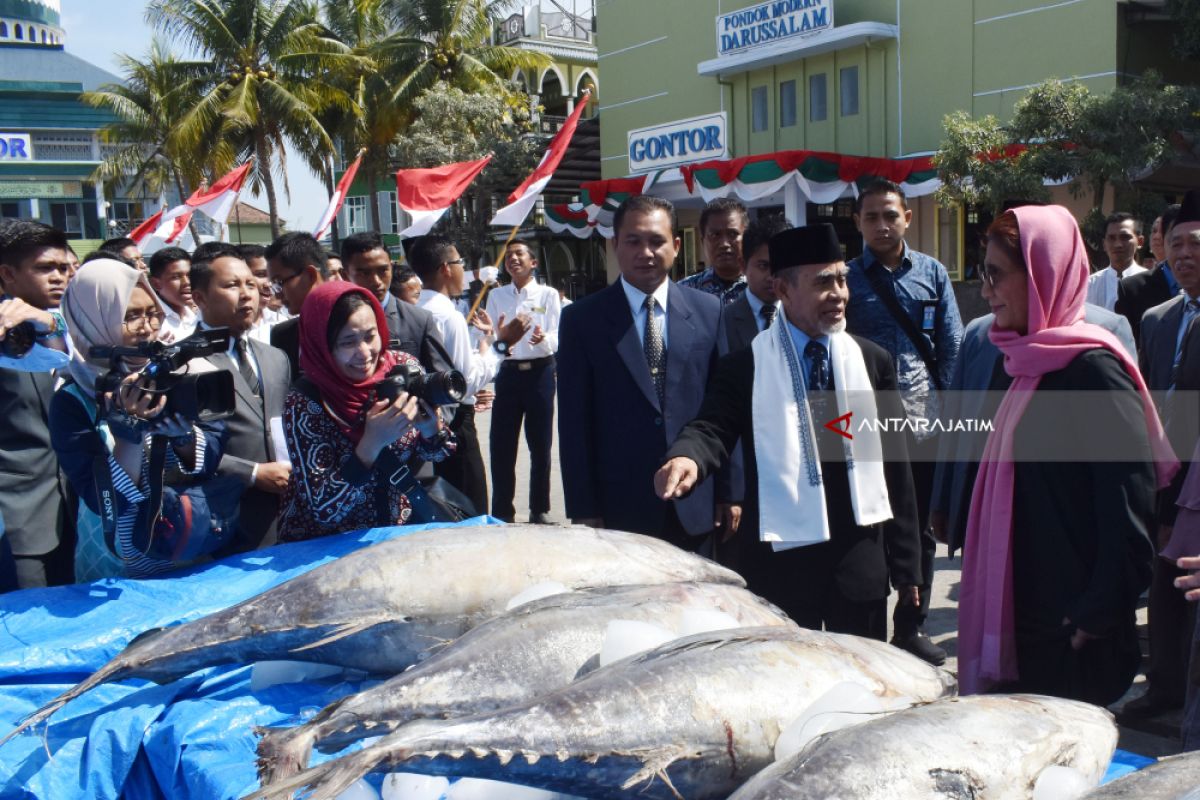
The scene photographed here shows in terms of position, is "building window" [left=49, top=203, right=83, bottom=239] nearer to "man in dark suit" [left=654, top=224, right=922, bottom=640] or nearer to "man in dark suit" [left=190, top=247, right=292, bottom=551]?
"man in dark suit" [left=190, top=247, right=292, bottom=551]

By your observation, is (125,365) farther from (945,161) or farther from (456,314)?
(945,161)

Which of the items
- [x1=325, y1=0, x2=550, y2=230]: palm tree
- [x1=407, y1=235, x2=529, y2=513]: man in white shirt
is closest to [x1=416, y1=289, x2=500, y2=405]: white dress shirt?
[x1=407, y1=235, x2=529, y2=513]: man in white shirt

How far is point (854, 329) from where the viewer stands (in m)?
4.23

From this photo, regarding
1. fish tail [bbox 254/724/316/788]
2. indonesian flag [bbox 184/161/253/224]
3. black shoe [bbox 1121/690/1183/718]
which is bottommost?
black shoe [bbox 1121/690/1183/718]

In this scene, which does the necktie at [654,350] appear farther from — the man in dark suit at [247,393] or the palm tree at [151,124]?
the palm tree at [151,124]

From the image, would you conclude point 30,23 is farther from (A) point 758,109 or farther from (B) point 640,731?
(B) point 640,731

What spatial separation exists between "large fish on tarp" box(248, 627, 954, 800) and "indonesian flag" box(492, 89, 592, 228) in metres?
6.07

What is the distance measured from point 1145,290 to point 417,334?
4339mm

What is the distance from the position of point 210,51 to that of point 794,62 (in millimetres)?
14947

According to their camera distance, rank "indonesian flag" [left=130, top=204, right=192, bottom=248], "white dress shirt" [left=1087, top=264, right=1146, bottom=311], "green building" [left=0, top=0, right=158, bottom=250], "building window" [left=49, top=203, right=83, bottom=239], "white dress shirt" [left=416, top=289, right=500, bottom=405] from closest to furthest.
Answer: "white dress shirt" [left=416, top=289, right=500, bottom=405], "white dress shirt" [left=1087, top=264, right=1146, bottom=311], "indonesian flag" [left=130, top=204, right=192, bottom=248], "green building" [left=0, top=0, right=158, bottom=250], "building window" [left=49, top=203, right=83, bottom=239]

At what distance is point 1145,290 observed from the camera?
5.92 metres

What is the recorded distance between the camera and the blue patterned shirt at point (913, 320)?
13.6 ft

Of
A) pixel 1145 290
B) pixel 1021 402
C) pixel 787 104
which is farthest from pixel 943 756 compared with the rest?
pixel 787 104

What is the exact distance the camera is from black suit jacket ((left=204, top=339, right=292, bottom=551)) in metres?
3.03
